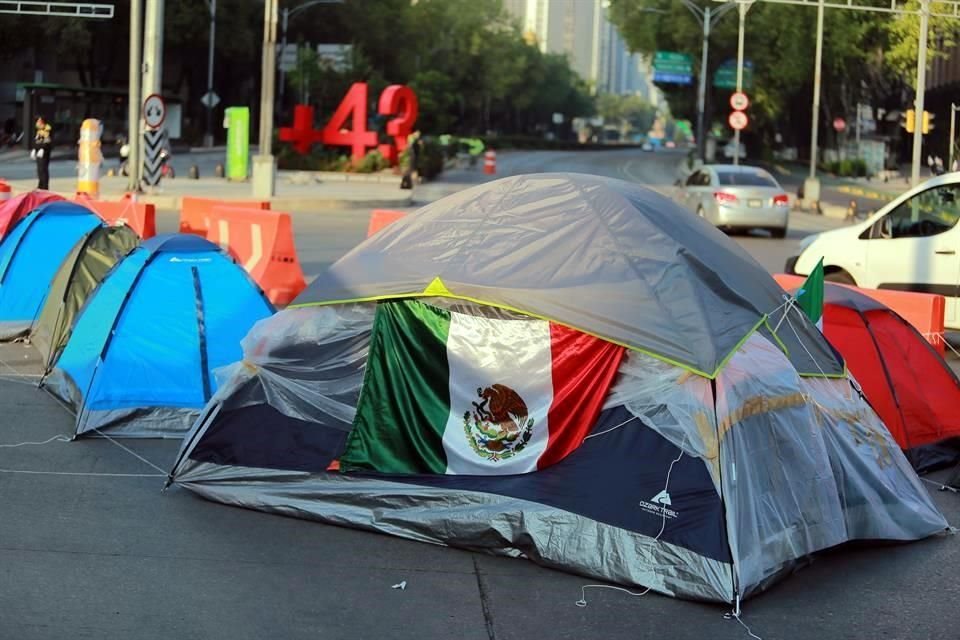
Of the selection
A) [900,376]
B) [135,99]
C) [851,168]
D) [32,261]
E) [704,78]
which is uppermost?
[704,78]

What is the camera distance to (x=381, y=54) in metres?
86.4

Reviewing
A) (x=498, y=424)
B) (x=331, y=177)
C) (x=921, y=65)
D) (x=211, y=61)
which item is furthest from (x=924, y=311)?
(x=211, y=61)

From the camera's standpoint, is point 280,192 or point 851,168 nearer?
point 280,192

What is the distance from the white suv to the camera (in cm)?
1378

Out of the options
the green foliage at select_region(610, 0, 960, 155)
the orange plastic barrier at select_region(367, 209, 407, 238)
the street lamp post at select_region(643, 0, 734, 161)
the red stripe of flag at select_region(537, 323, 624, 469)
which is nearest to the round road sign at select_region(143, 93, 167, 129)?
the orange plastic barrier at select_region(367, 209, 407, 238)

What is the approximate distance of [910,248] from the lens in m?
14.1

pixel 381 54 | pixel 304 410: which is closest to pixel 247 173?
pixel 304 410

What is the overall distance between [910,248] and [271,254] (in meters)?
7.04

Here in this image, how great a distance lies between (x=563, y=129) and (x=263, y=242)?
478 ft

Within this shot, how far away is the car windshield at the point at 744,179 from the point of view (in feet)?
94.7

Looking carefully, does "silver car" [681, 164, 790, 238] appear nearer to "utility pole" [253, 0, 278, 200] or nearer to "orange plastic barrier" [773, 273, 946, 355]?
"utility pole" [253, 0, 278, 200]

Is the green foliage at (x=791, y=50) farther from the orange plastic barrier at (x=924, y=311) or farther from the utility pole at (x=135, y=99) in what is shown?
the orange plastic barrier at (x=924, y=311)

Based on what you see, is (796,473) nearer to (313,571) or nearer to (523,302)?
(523,302)

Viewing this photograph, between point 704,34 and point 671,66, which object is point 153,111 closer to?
point 704,34
